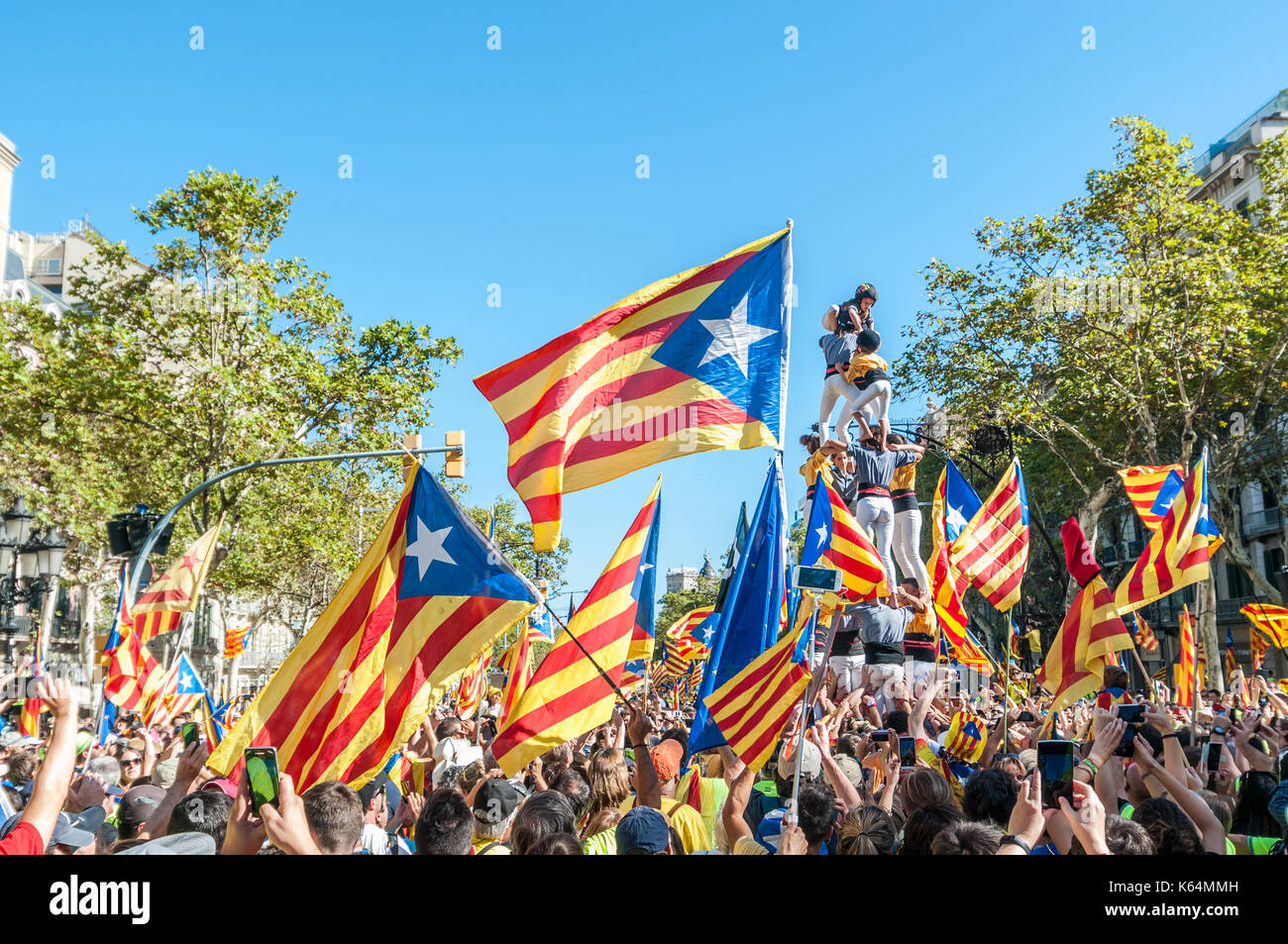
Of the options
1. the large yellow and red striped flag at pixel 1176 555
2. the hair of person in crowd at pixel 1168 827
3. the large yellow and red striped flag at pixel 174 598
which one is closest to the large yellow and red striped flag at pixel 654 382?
the hair of person in crowd at pixel 1168 827

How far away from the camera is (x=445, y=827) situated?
4.32 meters

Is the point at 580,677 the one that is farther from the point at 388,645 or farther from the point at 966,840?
the point at 966,840

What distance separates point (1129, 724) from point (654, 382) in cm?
328

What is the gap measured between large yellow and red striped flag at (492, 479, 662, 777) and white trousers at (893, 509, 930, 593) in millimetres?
5767

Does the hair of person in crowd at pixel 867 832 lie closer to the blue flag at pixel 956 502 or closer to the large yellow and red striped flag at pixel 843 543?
the large yellow and red striped flag at pixel 843 543

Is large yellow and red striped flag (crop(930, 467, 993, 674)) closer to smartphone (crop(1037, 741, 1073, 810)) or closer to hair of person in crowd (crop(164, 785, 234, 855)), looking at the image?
smartphone (crop(1037, 741, 1073, 810))

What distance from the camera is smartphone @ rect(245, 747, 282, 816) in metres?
3.67

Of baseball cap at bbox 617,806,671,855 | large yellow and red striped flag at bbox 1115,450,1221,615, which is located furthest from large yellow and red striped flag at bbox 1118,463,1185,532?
baseball cap at bbox 617,806,671,855

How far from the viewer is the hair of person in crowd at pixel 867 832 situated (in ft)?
14.7

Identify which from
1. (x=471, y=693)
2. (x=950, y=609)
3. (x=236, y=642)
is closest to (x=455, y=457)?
(x=471, y=693)

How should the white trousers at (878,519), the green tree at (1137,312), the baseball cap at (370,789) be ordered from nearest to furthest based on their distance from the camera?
the baseball cap at (370,789) < the white trousers at (878,519) < the green tree at (1137,312)

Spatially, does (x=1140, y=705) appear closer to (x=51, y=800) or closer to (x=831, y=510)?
(x=831, y=510)

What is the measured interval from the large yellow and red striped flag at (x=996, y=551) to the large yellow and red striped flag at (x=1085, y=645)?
93.7 inches
